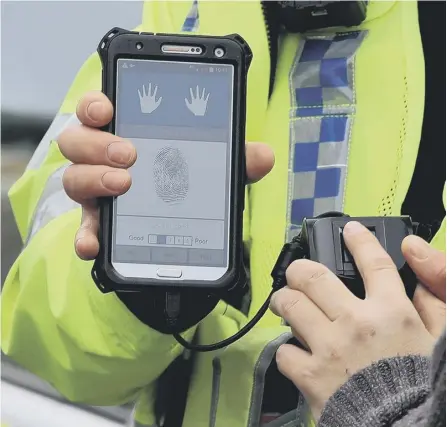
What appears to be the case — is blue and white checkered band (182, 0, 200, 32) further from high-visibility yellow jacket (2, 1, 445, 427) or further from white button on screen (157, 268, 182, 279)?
white button on screen (157, 268, 182, 279)

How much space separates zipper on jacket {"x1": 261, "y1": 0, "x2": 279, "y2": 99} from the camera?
0.56 meters

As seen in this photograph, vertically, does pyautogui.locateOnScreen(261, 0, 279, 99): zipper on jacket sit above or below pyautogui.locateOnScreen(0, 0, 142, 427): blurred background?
above

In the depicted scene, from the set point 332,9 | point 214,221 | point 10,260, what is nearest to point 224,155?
point 214,221

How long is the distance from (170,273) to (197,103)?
0.10 m

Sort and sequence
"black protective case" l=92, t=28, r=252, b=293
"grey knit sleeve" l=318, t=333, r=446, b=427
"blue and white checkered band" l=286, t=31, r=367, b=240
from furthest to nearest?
1. "blue and white checkered band" l=286, t=31, r=367, b=240
2. "black protective case" l=92, t=28, r=252, b=293
3. "grey knit sleeve" l=318, t=333, r=446, b=427

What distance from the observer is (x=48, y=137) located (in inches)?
25.9

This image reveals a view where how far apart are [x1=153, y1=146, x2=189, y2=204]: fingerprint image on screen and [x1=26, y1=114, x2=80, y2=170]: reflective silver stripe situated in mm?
206

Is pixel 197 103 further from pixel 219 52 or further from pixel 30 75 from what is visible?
pixel 30 75

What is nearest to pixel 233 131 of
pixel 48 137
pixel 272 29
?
pixel 272 29

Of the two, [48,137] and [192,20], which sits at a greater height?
[192,20]

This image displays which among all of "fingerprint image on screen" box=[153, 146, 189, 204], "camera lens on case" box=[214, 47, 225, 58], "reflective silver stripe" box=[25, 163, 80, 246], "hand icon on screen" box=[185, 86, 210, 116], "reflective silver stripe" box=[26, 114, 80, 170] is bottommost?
"reflective silver stripe" box=[25, 163, 80, 246]

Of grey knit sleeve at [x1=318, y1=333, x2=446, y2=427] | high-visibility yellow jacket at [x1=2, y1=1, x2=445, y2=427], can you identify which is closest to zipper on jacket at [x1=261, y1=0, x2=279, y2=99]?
high-visibility yellow jacket at [x1=2, y1=1, x2=445, y2=427]

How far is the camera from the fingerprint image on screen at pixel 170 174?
Result: 45 cm

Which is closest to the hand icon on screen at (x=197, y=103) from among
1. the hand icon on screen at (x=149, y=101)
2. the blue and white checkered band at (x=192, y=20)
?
the hand icon on screen at (x=149, y=101)
